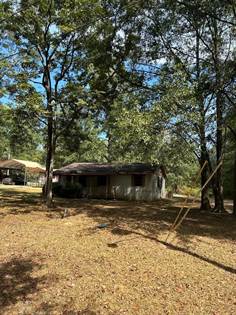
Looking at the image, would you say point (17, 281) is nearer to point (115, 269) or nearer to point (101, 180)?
point (115, 269)

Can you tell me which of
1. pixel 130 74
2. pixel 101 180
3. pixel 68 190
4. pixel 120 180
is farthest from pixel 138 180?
pixel 130 74

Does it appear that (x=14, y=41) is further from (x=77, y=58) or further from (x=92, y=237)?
(x=92, y=237)

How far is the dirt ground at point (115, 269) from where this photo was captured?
577 centimetres

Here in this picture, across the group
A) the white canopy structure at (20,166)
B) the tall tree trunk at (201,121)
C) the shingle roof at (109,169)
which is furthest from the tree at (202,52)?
the white canopy structure at (20,166)

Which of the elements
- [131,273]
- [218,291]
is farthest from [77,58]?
[218,291]

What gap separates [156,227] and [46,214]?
521 cm

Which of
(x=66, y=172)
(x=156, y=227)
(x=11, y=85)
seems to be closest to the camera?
(x=156, y=227)

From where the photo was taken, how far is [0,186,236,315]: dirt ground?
18.9 ft

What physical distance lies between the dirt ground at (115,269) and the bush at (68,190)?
47.7ft

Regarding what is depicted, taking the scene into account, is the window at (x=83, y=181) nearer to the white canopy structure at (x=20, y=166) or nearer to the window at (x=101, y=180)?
the window at (x=101, y=180)

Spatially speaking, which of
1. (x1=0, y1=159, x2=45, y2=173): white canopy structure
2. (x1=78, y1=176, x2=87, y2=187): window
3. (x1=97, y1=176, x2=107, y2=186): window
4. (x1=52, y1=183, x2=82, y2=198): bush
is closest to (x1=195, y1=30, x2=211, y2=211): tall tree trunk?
(x1=97, y1=176, x2=107, y2=186): window

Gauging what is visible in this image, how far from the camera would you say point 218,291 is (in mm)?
6262

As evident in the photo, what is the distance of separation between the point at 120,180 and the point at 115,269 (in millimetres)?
20295

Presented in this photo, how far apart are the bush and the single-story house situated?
1066 millimetres
